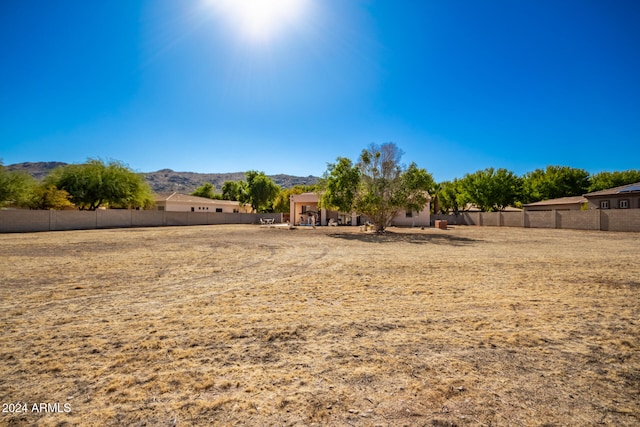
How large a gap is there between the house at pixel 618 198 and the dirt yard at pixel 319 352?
1348 inches

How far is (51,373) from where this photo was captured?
3238mm

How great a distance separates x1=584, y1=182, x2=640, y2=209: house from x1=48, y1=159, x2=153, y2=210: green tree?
54283 millimetres

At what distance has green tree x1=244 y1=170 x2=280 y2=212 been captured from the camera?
5984cm

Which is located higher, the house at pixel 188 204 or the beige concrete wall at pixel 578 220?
the house at pixel 188 204

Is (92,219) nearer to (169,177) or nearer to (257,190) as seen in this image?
(257,190)

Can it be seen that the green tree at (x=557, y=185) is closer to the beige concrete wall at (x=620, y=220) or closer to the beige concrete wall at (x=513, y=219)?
the beige concrete wall at (x=513, y=219)

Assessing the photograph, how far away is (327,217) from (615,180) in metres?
49.3

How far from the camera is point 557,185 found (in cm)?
5522

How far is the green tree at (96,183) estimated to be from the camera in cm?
3666

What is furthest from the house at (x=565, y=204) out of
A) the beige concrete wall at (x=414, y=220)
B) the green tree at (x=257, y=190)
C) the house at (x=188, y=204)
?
the house at (x=188, y=204)

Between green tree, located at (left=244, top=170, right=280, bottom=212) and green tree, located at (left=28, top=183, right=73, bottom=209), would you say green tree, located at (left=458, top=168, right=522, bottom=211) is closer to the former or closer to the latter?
green tree, located at (left=244, top=170, right=280, bottom=212)

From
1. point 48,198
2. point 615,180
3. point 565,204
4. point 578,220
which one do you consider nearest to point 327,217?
point 578,220

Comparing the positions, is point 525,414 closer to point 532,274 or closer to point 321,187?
point 532,274

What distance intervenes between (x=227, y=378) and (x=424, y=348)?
7.50 ft
